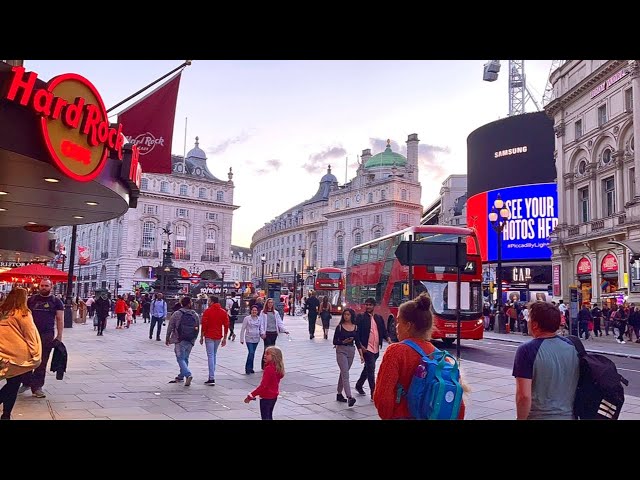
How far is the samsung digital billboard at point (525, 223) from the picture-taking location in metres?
53.6

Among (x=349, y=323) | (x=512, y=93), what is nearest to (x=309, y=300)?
(x=349, y=323)

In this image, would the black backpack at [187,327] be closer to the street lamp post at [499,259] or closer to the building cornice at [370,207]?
the street lamp post at [499,259]

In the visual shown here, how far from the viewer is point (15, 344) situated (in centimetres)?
651

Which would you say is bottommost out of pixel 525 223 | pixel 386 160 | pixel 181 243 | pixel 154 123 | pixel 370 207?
pixel 154 123

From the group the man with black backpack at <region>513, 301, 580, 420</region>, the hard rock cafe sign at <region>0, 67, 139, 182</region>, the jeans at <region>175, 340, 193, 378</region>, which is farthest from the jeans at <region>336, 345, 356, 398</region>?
the man with black backpack at <region>513, 301, 580, 420</region>

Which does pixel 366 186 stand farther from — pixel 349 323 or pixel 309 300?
pixel 349 323

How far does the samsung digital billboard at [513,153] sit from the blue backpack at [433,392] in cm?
5465

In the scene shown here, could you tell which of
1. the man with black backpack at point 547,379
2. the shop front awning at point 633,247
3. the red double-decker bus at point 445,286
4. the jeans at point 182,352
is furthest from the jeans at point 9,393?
the shop front awning at point 633,247

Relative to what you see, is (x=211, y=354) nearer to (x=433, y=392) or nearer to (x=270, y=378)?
(x=270, y=378)

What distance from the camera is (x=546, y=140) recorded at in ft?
180

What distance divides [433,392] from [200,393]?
22.8ft

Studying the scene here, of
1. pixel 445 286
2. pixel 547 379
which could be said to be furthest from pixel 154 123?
pixel 445 286

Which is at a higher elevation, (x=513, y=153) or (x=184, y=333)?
(x=513, y=153)
